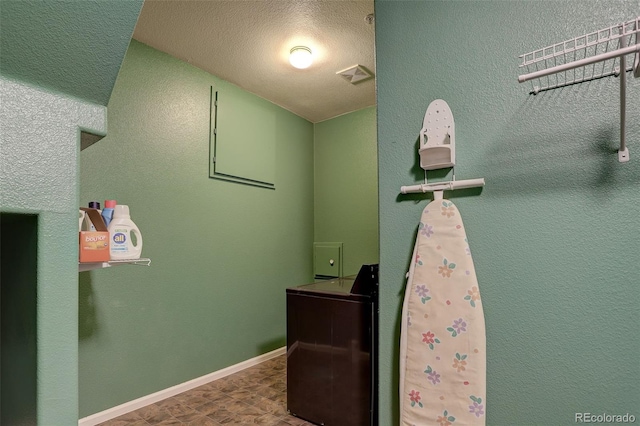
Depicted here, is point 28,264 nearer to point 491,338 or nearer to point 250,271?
point 491,338

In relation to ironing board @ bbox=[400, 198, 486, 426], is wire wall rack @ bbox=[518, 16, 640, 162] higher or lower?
higher

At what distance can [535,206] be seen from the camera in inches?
45.7

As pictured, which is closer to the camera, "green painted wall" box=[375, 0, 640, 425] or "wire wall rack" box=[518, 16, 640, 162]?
"wire wall rack" box=[518, 16, 640, 162]

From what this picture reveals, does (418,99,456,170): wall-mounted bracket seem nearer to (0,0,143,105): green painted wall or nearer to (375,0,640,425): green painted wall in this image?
(375,0,640,425): green painted wall

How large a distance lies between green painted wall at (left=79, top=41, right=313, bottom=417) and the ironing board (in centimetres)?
189

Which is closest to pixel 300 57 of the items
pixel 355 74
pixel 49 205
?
pixel 355 74

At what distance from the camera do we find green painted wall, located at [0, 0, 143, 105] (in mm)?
703

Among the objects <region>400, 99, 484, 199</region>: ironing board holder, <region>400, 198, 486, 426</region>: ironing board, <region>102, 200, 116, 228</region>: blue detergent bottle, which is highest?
<region>400, 99, 484, 199</region>: ironing board holder

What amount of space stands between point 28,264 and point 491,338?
143cm

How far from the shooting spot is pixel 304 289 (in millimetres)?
2115

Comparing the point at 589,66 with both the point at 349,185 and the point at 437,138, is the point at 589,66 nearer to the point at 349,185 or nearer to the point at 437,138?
the point at 437,138

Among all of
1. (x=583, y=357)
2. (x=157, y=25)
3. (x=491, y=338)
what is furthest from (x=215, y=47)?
(x=583, y=357)

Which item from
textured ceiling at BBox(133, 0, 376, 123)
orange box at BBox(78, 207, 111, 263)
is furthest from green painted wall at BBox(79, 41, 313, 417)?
orange box at BBox(78, 207, 111, 263)

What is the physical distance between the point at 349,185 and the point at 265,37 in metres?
1.75
